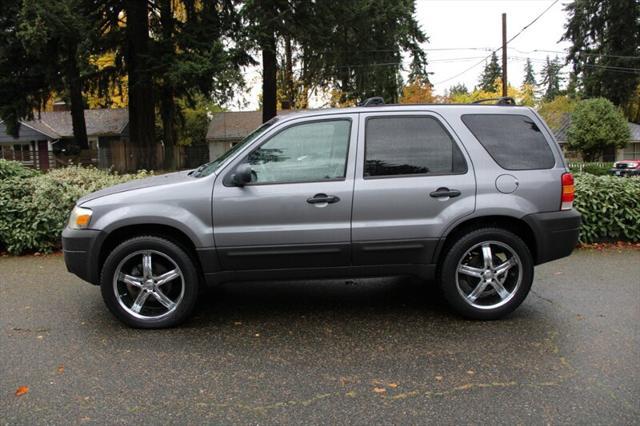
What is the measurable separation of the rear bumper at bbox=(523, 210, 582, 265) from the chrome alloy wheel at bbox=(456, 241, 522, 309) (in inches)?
10.5

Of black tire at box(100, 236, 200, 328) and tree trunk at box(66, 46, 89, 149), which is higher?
tree trunk at box(66, 46, 89, 149)

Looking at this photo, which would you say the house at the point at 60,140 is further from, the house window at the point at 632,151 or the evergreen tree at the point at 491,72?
the evergreen tree at the point at 491,72

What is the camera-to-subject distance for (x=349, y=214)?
4.51m

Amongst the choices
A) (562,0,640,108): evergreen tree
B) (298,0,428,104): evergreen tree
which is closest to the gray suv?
(298,0,428,104): evergreen tree

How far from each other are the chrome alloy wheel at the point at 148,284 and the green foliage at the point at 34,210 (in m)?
3.73

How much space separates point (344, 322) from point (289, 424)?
1784mm

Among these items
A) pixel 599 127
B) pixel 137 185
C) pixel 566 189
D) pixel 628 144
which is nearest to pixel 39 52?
pixel 137 185

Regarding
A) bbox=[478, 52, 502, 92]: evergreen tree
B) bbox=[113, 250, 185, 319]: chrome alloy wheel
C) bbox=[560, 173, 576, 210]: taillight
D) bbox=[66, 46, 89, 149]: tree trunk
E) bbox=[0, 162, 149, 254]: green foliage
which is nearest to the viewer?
bbox=[113, 250, 185, 319]: chrome alloy wheel

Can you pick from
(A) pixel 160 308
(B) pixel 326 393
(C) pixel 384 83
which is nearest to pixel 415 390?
(B) pixel 326 393

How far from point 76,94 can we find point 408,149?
27.3m

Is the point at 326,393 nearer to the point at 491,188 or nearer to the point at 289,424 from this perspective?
the point at 289,424

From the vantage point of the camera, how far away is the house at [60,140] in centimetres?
2839

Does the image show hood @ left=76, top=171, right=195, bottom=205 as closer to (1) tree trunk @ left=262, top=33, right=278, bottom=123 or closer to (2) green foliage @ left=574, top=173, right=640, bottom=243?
(2) green foliage @ left=574, top=173, right=640, bottom=243

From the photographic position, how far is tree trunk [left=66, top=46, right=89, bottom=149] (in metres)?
22.3
